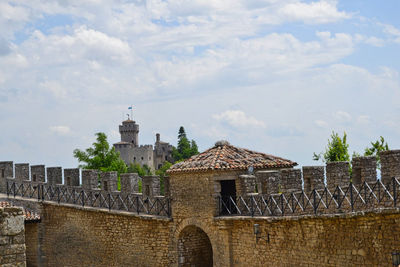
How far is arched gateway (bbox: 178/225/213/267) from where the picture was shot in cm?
2234

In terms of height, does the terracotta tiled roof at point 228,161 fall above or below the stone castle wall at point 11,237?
above

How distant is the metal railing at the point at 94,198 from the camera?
23.1 metres

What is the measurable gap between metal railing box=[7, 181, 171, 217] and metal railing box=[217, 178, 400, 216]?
273cm

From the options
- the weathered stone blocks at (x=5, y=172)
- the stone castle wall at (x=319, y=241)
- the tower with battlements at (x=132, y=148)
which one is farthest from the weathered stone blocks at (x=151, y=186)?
the tower with battlements at (x=132, y=148)

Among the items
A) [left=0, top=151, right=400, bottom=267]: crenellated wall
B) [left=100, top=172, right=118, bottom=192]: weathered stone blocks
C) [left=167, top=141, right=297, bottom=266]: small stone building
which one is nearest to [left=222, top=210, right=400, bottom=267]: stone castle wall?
[left=0, top=151, right=400, bottom=267]: crenellated wall

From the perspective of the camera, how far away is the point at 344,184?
17.2 meters

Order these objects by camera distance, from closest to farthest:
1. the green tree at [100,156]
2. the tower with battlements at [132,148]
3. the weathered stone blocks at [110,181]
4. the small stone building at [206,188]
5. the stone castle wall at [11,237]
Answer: the stone castle wall at [11,237]
the small stone building at [206,188]
the weathered stone blocks at [110,181]
the green tree at [100,156]
the tower with battlements at [132,148]

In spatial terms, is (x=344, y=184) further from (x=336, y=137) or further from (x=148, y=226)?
(x=336, y=137)

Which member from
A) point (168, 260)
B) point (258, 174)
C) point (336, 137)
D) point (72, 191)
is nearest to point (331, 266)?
point (258, 174)

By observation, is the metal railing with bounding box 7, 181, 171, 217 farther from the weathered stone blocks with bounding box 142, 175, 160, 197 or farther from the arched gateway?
the arched gateway

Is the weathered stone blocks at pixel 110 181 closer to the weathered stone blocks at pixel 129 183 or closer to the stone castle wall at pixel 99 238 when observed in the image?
the weathered stone blocks at pixel 129 183

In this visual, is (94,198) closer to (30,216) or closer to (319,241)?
(30,216)

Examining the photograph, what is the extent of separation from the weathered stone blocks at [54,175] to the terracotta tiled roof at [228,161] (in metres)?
7.57

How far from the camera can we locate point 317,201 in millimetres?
17812
